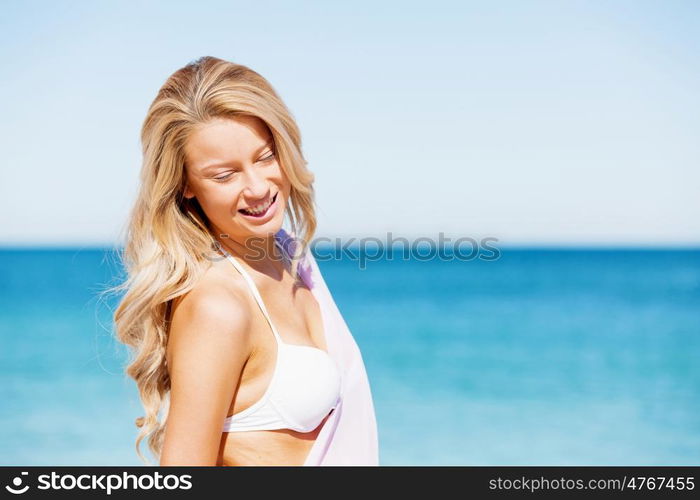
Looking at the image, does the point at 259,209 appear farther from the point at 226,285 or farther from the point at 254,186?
the point at 226,285

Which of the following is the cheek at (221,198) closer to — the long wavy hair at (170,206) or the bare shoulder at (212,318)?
the long wavy hair at (170,206)

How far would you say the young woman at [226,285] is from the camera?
2.18 metres

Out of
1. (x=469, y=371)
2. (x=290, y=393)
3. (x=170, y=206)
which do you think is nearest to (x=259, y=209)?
(x=170, y=206)

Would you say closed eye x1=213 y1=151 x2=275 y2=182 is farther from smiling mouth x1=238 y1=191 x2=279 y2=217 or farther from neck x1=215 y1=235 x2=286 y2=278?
neck x1=215 y1=235 x2=286 y2=278

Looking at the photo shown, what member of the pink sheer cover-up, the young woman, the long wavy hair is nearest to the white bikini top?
the young woman

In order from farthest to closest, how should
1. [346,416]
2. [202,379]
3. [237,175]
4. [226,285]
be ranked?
[346,416], [237,175], [226,285], [202,379]

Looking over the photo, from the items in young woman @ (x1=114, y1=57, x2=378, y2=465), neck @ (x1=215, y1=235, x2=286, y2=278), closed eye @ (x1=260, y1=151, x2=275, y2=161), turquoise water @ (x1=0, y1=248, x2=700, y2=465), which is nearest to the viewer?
young woman @ (x1=114, y1=57, x2=378, y2=465)

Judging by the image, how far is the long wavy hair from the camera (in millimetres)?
2305

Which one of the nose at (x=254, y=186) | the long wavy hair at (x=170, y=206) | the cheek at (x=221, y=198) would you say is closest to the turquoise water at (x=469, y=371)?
the long wavy hair at (x=170, y=206)

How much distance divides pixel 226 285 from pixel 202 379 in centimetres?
32

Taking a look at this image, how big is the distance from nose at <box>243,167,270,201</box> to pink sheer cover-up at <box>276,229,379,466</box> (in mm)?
597

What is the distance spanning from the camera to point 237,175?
237 centimetres

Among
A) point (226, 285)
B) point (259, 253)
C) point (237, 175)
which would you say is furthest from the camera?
point (259, 253)
